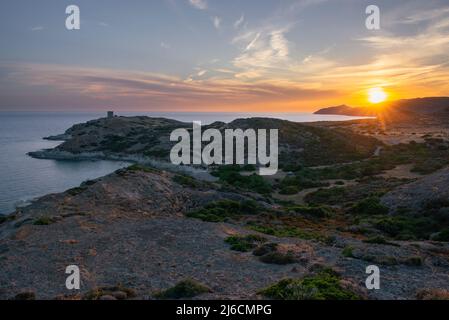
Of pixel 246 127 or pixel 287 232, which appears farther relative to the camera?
pixel 246 127

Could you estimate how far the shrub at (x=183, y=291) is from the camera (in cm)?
1295

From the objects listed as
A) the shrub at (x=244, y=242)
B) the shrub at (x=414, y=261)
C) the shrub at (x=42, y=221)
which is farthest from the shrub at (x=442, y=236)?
the shrub at (x=42, y=221)

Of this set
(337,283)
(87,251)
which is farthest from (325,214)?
(87,251)

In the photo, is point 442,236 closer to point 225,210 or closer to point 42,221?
point 225,210

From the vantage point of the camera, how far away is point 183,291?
43.0ft

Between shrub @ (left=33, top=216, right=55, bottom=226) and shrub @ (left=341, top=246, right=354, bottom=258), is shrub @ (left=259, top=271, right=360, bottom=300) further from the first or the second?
shrub @ (left=33, top=216, right=55, bottom=226)

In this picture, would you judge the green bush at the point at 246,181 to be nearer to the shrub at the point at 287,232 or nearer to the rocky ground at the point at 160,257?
the shrub at the point at 287,232

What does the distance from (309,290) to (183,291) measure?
4.42 m

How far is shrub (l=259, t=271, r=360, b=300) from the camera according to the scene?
12.3 m

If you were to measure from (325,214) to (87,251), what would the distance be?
2012 cm

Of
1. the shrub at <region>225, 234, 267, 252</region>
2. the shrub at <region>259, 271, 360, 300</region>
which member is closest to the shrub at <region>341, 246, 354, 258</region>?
the shrub at <region>259, 271, 360, 300</region>

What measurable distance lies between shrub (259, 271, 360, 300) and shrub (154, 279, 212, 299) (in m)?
2.21

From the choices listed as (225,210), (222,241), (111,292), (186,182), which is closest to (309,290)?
(111,292)

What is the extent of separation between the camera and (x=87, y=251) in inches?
712
